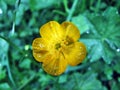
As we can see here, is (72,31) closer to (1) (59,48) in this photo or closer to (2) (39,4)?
(1) (59,48)

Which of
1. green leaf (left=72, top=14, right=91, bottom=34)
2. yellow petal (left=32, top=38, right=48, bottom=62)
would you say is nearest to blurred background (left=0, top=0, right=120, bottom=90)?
green leaf (left=72, top=14, right=91, bottom=34)

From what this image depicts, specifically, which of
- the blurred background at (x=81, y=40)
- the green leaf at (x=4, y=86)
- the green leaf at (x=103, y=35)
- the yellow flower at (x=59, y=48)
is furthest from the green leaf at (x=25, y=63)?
the yellow flower at (x=59, y=48)

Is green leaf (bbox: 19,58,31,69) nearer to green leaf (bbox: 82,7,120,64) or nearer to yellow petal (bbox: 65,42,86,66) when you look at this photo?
green leaf (bbox: 82,7,120,64)

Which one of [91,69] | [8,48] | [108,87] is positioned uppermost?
[8,48]

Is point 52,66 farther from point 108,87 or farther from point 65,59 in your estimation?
Answer: point 108,87

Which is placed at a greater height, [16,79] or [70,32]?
[70,32]

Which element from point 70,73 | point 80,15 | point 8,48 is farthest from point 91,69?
point 8,48

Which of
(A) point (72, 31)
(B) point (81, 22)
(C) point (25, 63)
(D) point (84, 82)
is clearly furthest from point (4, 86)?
(A) point (72, 31)
